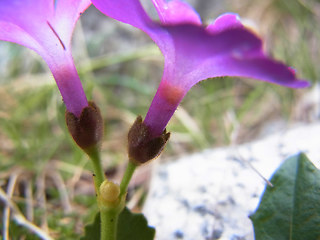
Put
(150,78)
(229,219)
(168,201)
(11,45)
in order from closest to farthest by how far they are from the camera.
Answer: (229,219), (168,201), (11,45), (150,78)

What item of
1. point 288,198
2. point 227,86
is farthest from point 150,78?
point 288,198

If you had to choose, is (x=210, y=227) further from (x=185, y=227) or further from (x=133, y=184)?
(x=133, y=184)

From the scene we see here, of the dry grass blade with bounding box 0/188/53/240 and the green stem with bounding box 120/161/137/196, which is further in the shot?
the dry grass blade with bounding box 0/188/53/240

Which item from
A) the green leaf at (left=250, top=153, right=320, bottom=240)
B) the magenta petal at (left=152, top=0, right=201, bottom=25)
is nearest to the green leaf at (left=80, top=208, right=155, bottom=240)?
the green leaf at (left=250, top=153, right=320, bottom=240)

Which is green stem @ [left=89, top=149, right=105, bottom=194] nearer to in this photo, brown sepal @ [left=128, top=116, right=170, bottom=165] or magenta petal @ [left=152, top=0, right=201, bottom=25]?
brown sepal @ [left=128, top=116, right=170, bottom=165]

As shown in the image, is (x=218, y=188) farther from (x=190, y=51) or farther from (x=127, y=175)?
(x=190, y=51)

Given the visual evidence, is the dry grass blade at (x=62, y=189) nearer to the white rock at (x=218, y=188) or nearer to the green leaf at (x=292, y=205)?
the white rock at (x=218, y=188)
